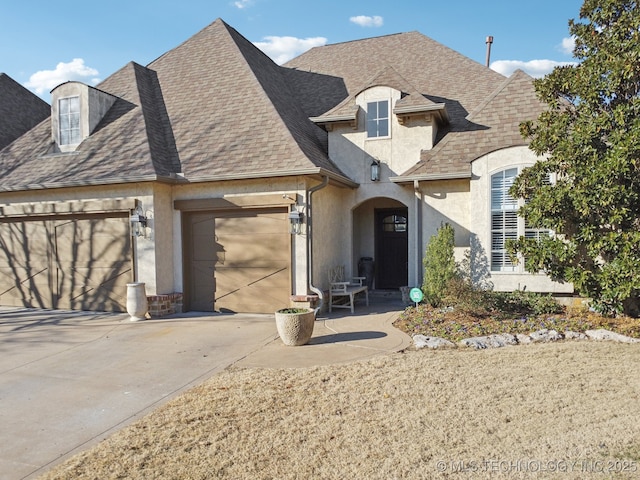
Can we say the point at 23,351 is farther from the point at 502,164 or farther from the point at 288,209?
the point at 502,164

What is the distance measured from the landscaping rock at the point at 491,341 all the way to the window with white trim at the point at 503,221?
9.32 feet

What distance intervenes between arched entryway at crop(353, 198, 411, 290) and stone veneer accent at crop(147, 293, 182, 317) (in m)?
5.33

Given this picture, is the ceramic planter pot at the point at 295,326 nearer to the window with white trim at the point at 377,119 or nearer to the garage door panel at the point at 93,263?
the garage door panel at the point at 93,263

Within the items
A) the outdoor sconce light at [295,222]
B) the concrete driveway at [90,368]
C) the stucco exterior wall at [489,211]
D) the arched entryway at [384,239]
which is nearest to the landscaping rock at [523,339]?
the stucco exterior wall at [489,211]

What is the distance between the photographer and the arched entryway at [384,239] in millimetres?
13773

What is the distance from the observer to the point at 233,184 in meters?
10.4

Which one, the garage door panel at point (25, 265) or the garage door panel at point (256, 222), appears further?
the garage door panel at point (25, 265)

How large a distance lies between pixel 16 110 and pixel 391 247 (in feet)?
47.0

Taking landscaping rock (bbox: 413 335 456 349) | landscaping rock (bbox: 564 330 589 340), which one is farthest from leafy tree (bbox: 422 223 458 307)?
landscaping rock (bbox: 564 330 589 340)

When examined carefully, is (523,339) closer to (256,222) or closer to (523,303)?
(523,303)

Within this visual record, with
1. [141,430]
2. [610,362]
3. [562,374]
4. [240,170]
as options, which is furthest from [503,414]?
[240,170]

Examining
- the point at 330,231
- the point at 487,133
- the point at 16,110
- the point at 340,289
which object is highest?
the point at 16,110

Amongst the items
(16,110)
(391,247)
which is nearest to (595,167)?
(391,247)

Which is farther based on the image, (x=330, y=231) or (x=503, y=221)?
(x=330, y=231)
